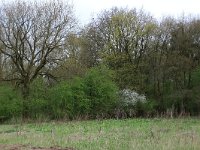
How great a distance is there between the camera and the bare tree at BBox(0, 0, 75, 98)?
4556cm

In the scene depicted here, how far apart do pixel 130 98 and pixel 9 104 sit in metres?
13.7

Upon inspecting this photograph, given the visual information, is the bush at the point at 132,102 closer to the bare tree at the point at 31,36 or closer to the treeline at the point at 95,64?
the treeline at the point at 95,64

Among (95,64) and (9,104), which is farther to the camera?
(95,64)

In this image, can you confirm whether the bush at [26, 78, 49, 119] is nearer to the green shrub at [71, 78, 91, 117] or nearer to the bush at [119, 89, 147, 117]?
the green shrub at [71, 78, 91, 117]

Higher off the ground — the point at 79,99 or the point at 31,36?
the point at 31,36

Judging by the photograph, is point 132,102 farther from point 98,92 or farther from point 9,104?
point 9,104

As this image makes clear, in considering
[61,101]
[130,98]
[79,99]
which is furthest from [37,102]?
[130,98]

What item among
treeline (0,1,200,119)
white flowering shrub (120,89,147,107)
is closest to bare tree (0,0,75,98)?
treeline (0,1,200,119)

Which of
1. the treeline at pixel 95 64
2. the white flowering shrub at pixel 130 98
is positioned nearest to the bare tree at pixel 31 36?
the treeline at pixel 95 64

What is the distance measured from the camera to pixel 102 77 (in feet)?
154

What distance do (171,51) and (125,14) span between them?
7.86 metres

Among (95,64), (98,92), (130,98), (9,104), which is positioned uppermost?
(95,64)

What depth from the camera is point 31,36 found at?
4631 cm

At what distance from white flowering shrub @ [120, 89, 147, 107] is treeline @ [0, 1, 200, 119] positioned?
11 centimetres
